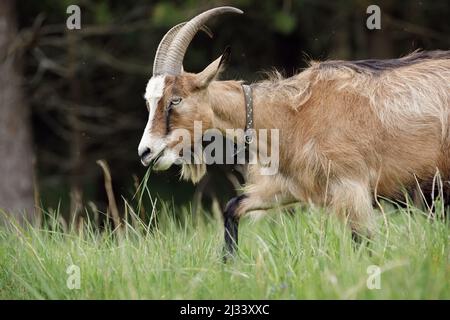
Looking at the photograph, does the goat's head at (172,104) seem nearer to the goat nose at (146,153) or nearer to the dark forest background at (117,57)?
the goat nose at (146,153)

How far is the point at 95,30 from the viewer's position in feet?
38.9

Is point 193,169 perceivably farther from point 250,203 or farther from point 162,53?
point 162,53

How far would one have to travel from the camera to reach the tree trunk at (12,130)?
11352mm

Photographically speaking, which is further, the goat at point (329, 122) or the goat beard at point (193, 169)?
the goat beard at point (193, 169)

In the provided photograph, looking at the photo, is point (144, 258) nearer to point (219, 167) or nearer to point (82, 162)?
point (82, 162)

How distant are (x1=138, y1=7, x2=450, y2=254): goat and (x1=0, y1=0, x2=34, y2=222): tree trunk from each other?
5549 mm

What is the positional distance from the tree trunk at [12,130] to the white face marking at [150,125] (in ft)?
18.9

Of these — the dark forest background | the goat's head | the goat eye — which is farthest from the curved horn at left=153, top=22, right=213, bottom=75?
the dark forest background

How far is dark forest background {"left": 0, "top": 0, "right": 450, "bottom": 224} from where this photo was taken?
37.9 feet

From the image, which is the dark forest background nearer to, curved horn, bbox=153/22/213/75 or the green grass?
curved horn, bbox=153/22/213/75

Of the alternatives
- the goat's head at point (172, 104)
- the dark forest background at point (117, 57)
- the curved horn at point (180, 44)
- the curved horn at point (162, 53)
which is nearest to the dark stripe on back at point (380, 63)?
the curved horn at point (180, 44)

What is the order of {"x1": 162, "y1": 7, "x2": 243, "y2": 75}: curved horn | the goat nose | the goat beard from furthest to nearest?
the goat beard → {"x1": 162, "y1": 7, "x2": 243, "y2": 75}: curved horn → the goat nose

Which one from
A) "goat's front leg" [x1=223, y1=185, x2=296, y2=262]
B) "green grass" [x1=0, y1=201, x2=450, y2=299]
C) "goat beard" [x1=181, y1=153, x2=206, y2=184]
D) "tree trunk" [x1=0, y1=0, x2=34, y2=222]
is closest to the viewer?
"green grass" [x1=0, y1=201, x2=450, y2=299]

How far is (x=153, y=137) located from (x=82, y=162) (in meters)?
8.53
